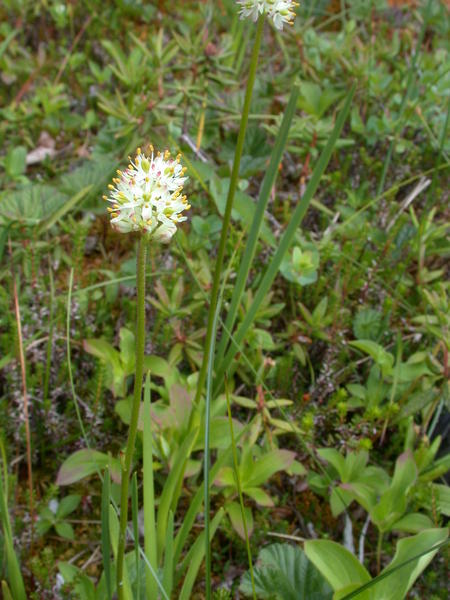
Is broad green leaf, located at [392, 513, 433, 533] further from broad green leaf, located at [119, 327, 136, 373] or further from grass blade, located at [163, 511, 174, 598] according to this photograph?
broad green leaf, located at [119, 327, 136, 373]

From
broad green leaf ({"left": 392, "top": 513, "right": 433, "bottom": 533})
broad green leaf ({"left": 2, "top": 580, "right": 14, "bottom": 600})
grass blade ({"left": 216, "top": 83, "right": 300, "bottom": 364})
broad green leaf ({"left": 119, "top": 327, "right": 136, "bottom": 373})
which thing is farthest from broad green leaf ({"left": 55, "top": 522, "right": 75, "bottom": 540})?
broad green leaf ({"left": 392, "top": 513, "right": 433, "bottom": 533})

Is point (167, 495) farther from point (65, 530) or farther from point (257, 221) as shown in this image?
point (257, 221)

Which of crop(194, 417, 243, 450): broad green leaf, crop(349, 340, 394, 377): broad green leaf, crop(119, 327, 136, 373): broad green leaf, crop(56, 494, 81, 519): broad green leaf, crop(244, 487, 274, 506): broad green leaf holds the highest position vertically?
crop(119, 327, 136, 373): broad green leaf

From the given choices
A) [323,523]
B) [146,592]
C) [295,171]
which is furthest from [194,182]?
[146,592]

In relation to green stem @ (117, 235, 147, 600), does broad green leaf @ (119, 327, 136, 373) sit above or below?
above

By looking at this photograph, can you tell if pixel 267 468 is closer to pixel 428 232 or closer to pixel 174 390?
pixel 174 390

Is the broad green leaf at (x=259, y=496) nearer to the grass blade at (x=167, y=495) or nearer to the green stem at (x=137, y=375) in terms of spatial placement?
the grass blade at (x=167, y=495)

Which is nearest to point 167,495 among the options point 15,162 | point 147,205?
point 147,205
